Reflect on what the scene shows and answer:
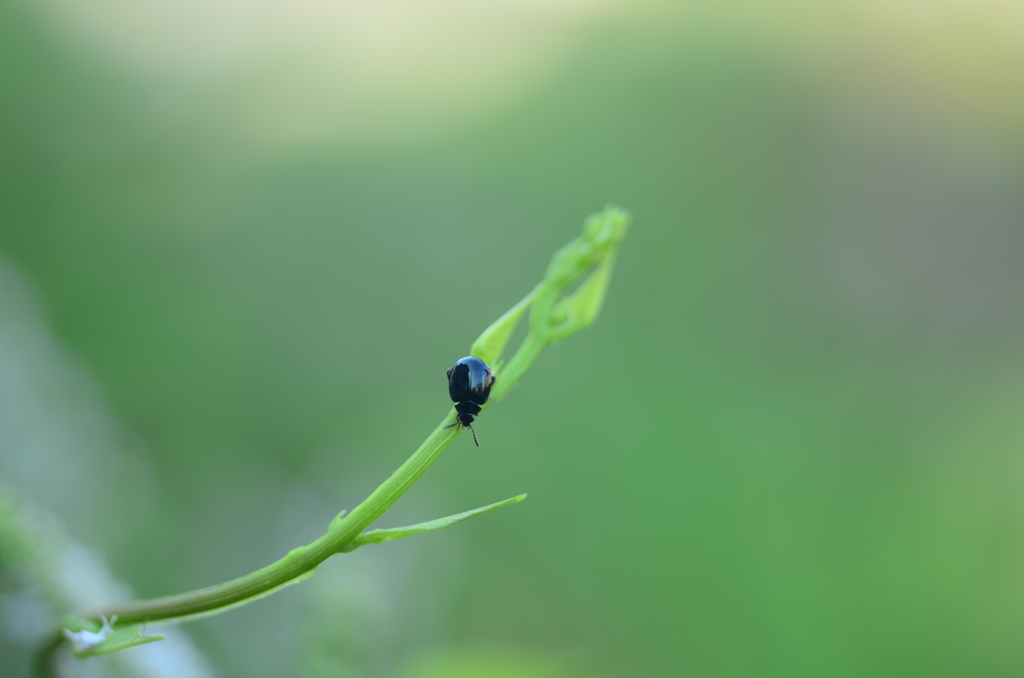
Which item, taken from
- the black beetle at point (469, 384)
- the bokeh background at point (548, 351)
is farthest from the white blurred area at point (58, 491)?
the black beetle at point (469, 384)

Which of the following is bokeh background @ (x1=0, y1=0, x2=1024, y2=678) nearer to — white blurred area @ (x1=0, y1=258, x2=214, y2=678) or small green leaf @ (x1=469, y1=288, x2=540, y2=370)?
white blurred area @ (x1=0, y1=258, x2=214, y2=678)

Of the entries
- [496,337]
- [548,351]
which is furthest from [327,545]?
[548,351]

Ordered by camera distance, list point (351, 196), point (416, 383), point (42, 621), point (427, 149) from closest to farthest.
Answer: point (42, 621), point (416, 383), point (351, 196), point (427, 149)

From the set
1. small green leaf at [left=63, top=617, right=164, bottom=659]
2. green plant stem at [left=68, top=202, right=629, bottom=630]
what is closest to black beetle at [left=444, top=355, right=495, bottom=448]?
green plant stem at [left=68, top=202, right=629, bottom=630]

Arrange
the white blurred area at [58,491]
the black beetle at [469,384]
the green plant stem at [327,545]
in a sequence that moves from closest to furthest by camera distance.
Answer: the green plant stem at [327,545] → the black beetle at [469,384] → the white blurred area at [58,491]

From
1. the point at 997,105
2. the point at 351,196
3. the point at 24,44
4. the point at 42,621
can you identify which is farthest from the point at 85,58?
the point at 997,105

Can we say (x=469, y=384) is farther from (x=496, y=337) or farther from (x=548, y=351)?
(x=548, y=351)

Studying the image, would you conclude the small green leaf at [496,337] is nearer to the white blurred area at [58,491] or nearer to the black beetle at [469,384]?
the black beetle at [469,384]

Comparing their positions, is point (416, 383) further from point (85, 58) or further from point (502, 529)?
point (85, 58)
